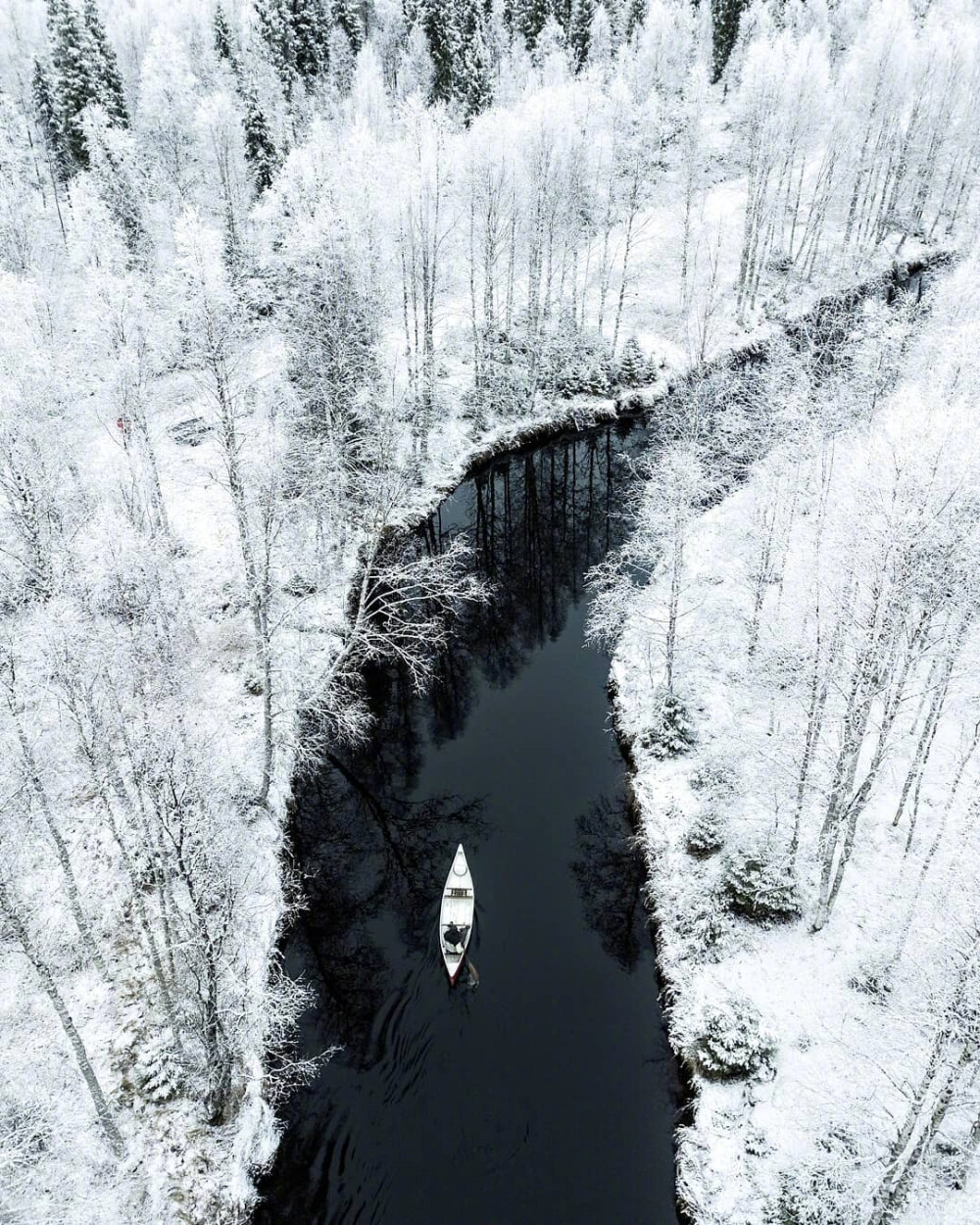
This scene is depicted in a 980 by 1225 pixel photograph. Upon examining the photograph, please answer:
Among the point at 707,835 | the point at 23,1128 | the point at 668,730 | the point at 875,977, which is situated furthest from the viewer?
the point at 668,730

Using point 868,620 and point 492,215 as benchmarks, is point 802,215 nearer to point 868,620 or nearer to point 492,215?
point 492,215

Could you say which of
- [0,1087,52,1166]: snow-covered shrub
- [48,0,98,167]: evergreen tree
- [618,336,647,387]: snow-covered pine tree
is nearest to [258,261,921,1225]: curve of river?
[0,1087,52,1166]: snow-covered shrub

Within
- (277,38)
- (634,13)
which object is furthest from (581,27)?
(277,38)

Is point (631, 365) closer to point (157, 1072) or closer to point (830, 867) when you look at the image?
point (830, 867)

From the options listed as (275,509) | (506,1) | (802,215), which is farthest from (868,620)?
(506,1)

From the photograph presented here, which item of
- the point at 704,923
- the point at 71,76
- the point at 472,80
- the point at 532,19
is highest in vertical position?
the point at 532,19

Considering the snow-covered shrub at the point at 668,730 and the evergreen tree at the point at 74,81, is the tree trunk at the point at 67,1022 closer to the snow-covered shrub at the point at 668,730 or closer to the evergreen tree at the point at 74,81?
the snow-covered shrub at the point at 668,730
